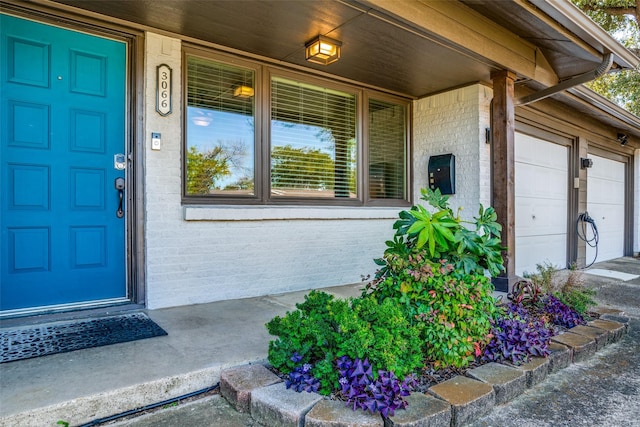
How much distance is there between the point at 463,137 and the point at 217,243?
300 centimetres

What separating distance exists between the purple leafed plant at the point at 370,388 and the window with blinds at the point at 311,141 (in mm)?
2365

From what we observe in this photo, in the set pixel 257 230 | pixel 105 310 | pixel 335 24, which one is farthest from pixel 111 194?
pixel 335 24

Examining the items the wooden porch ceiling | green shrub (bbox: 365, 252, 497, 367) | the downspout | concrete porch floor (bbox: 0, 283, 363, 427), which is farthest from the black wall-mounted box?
concrete porch floor (bbox: 0, 283, 363, 427)

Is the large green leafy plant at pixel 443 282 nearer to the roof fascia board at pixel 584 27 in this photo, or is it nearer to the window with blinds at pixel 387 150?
the roof fascia board at pixel 584 27

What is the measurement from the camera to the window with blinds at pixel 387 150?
15.4ft

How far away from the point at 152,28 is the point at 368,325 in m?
2.78

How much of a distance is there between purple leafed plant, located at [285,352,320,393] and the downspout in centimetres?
401

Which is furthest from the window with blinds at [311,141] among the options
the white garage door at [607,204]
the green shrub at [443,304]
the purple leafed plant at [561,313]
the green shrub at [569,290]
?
the white garage door at [607,204]

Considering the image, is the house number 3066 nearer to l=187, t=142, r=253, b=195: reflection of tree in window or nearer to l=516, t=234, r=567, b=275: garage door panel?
l=187, t=142, r=253, b=195: reflection of tree in window

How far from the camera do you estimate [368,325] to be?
6.13 feet

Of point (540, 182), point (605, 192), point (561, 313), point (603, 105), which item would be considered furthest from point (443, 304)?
point (605, 192)

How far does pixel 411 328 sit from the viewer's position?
2.00m

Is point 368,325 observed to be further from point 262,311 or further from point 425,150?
point 425,150

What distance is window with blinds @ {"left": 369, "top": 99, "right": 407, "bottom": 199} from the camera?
4.68 meters
